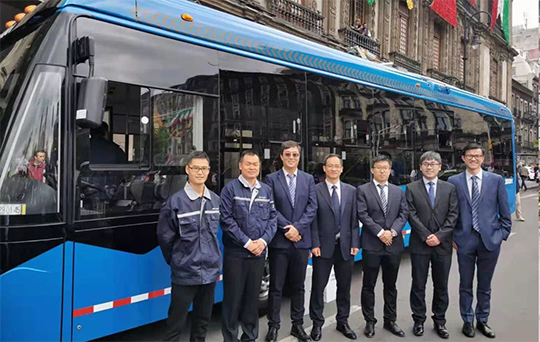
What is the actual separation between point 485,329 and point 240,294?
8.67 feet

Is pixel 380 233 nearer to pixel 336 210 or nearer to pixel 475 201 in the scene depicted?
pixel 336 210

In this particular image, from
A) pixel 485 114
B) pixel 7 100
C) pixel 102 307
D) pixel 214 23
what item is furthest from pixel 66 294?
pixel 485 114

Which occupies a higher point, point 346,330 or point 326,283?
point 326,283

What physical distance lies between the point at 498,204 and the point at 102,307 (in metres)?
3.91

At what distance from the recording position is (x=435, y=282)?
4438 millimetres

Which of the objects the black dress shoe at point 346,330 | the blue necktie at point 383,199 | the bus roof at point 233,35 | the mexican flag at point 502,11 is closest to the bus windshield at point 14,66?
the bus roof at point 233,35

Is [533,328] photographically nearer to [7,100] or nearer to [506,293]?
[506,293]

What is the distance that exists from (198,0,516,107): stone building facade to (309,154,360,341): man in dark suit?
5.63 meters

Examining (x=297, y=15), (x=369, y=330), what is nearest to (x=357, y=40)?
(x=297, y=15)

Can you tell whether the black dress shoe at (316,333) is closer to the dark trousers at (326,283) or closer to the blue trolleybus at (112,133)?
the dark trousers at (326,283)

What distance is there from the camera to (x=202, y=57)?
13.4ft

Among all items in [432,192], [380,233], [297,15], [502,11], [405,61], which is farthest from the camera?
[502,11]

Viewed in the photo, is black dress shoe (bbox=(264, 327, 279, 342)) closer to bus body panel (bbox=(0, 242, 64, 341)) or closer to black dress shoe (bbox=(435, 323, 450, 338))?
black dress shoe (bbox=(435, 323, 450, 338))

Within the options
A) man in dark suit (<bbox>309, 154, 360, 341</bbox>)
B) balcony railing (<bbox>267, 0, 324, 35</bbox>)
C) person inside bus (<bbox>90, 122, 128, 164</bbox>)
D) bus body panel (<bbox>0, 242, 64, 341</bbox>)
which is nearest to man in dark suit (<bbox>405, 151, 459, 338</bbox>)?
man in dark suit (<bbox>309, 154, 360, 341</bbox>)
